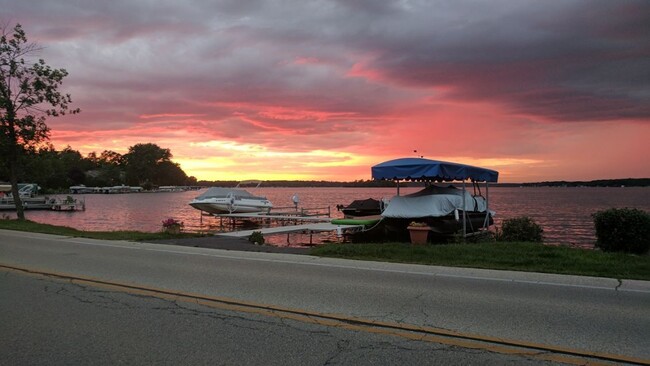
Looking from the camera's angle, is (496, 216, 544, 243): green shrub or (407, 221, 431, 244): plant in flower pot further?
(496, 216, 544, 243): green shrub

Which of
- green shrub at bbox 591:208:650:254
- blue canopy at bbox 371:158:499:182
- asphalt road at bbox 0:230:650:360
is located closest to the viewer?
asphalt road at bbox 0:230:650:360

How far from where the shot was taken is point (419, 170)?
1759 centimetres

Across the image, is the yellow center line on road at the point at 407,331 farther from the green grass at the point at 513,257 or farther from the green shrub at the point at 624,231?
the green shrub at the point at 624,231

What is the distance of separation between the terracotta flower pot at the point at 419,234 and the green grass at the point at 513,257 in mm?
1928

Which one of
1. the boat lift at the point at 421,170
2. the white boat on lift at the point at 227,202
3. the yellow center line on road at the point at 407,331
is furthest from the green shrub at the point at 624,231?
the white boat on lift at the point at 227,202

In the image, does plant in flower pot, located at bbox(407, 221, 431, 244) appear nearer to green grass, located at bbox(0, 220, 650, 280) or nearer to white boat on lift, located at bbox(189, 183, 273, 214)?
green grass, located at bbox(0, 220, 650, 280)

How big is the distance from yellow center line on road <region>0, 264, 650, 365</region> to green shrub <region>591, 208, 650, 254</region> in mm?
10658

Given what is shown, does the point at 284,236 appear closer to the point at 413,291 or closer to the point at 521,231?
the point at 521,231

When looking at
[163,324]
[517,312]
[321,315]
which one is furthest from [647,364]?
[163,324]

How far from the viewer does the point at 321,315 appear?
6.55 meters

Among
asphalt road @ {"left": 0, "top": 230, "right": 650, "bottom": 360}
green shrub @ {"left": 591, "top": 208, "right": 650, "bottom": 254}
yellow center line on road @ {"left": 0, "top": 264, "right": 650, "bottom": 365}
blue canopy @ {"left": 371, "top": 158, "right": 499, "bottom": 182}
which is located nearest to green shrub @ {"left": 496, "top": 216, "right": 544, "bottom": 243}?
blue canopy @ {"left": 371, "top": 158, "right": 499, "bottom": 182}

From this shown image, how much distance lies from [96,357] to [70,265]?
22.2 feet

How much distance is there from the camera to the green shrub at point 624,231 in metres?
13.9

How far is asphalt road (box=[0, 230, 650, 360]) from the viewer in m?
6.05
